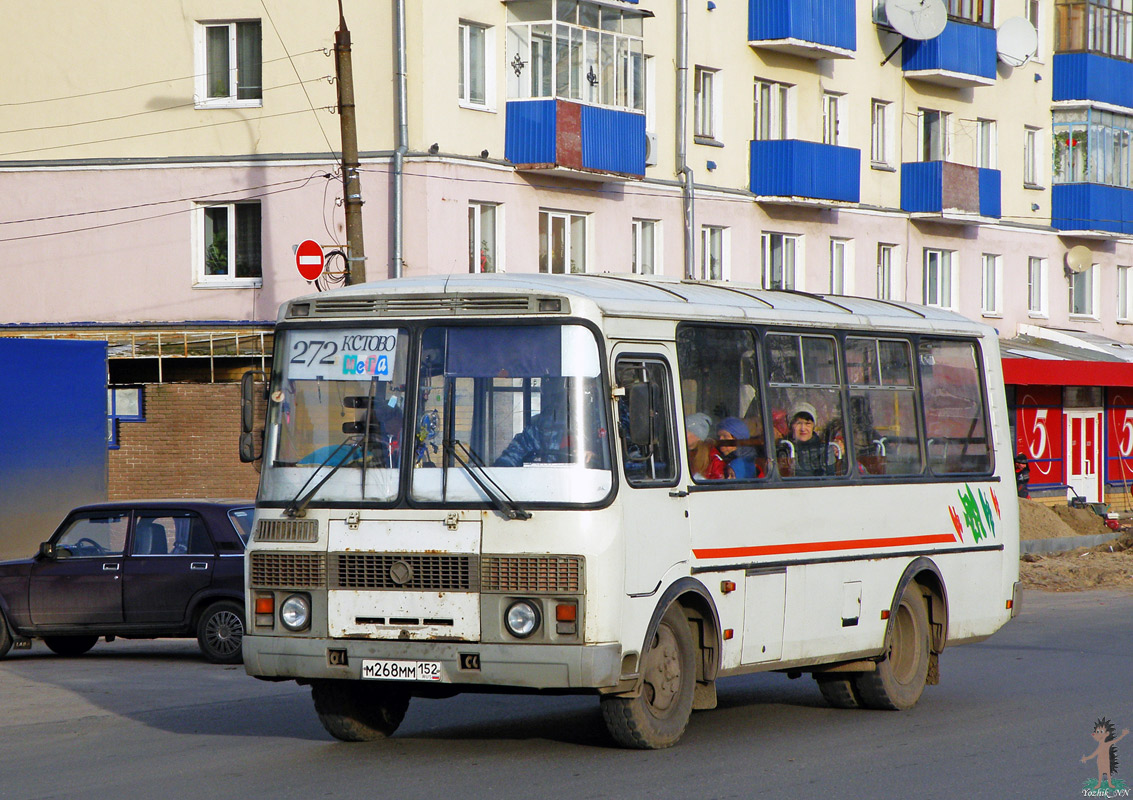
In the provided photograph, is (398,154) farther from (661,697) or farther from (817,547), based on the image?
(661,697)

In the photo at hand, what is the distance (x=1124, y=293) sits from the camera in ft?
148

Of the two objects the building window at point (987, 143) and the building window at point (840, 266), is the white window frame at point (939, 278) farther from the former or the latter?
the building window at point (840, 266)

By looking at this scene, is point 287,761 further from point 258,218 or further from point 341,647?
point 258,218

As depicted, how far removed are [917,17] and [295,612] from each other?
30025mm

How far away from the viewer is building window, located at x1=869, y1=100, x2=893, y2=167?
3666 centimetres

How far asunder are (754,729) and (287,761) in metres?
3.02

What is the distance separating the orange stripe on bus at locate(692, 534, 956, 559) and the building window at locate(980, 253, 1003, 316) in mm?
29755

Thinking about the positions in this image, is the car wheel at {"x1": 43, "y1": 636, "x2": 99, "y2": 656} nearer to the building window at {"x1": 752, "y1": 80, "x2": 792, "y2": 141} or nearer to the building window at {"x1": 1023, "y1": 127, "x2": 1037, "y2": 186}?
the building window at {"x1": 752, "y1": 80, "x2": 792, "y2": 141}

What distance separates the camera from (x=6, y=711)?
38.4 feet

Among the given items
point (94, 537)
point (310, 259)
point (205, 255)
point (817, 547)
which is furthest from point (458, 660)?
point (205, 255)

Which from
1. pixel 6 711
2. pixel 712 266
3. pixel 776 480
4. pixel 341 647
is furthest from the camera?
pixel 712 266

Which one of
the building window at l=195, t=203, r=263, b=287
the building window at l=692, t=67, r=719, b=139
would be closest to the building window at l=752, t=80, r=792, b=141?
the building window at l=692, t=67, r=719, b=139

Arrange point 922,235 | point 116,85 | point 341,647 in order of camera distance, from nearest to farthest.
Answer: point 341,647 → point 116,85 → point 922,235

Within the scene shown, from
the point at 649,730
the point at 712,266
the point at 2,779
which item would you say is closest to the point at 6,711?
the point at 2,779
